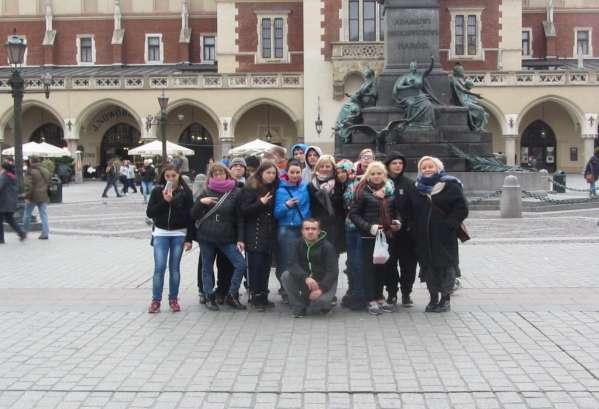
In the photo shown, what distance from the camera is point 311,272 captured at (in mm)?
8312

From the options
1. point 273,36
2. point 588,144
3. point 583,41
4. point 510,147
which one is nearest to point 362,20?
point 273,36

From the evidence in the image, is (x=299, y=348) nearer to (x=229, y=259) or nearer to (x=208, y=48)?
(x=229, y=259)

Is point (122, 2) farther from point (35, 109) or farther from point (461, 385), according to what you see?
point (461, 385)

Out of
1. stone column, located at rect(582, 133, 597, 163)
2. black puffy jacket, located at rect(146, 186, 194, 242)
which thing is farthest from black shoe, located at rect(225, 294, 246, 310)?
stone column, located at rect(582, 133, 597, 163)

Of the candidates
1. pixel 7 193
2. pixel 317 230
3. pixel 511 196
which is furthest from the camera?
pixel 511 196

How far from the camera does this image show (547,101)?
151 ft

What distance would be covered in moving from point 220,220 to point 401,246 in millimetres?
1893

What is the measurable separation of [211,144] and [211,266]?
42219 mm

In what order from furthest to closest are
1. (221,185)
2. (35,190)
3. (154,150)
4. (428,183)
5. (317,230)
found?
(154,150)
(35,190)
(221,185)
(428,183)
(317,230)

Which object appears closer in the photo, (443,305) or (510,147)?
(443,305)

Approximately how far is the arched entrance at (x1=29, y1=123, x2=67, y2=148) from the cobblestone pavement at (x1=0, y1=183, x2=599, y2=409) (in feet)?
136

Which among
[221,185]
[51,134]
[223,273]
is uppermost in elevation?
[51,134]

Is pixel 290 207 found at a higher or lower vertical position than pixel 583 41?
lower

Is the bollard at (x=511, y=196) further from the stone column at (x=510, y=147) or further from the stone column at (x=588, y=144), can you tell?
the stone column at (x=588, y=144)
